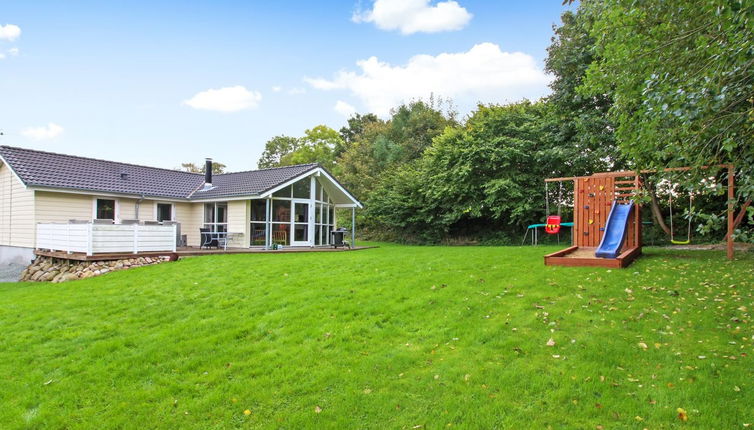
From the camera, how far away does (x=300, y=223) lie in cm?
1714

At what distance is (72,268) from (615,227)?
15.5 meters

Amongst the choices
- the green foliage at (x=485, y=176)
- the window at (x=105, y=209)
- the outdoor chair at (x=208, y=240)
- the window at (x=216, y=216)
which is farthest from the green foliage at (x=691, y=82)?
the window at (x=105, y=209)

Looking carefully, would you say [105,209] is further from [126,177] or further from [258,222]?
[258,222]

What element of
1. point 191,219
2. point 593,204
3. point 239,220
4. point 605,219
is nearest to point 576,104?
point 593,204

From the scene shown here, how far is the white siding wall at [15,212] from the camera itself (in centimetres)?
1446

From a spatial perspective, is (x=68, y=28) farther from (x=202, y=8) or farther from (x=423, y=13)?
(x=423, y=13)

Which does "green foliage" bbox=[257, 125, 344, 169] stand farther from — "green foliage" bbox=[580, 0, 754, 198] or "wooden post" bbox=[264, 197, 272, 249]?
"green foliage" bbox=[580, 0, 754, 198]

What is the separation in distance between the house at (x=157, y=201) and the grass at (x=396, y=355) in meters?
8.55

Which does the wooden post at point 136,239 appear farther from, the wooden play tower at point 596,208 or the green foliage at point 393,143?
the green foliage at point 393,143

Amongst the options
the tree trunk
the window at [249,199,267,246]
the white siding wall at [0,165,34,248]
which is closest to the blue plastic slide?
the tree trunk

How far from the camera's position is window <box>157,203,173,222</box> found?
679 inches

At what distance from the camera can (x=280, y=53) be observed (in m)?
16.6

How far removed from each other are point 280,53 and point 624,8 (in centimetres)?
1309

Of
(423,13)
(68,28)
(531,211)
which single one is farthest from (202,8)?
(531,211)
